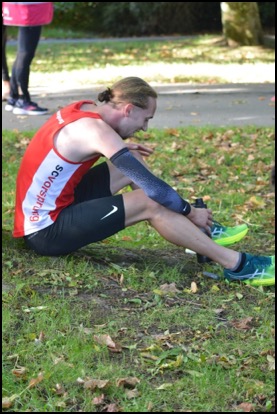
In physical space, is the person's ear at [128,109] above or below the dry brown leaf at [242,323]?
above

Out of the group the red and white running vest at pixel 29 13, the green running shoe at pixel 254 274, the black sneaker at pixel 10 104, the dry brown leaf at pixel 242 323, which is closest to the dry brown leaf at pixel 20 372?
the dry brown leaf at pixel 242 323

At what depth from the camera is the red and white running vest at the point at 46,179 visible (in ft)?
16.2

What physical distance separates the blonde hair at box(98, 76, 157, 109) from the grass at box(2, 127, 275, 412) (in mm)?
965

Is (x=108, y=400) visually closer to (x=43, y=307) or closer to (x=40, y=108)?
(x=43, y=307)

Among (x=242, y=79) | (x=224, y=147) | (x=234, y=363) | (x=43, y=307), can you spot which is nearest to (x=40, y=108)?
(x=224, y=147)

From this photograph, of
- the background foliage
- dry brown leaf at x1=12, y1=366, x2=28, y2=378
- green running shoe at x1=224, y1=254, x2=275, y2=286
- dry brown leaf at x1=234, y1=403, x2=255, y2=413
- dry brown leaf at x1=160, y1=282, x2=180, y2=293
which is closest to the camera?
dry brown leaf at x1=234, y1=403, x2=255, y2=413

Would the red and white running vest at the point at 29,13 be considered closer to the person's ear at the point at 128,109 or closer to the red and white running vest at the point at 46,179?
the red and white running vest at the point at 46,179

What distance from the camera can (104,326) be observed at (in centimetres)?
436

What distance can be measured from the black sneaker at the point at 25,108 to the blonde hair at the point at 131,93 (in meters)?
4.91

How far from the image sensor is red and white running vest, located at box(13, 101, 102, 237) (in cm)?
494

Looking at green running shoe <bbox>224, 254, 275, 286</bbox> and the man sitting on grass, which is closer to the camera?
the man sitting on grass

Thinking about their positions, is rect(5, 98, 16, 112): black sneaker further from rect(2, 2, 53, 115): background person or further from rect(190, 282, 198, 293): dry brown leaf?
rect(190, 282, 198, 293): dry brown leaf

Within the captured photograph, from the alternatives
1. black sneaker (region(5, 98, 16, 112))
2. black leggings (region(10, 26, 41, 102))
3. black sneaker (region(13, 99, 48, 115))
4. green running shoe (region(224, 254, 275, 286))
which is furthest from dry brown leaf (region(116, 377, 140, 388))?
black sneaker (region(5, 98, 16, 112))

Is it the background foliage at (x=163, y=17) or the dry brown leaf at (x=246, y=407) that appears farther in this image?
the background foliage at (x=163, y=17)
